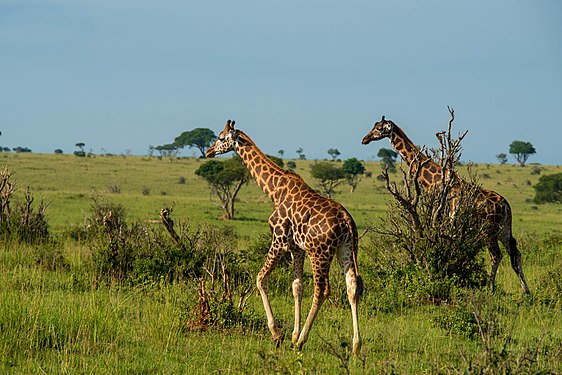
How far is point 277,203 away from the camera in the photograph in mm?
8453

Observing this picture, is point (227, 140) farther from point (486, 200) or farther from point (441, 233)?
point (486, 200)

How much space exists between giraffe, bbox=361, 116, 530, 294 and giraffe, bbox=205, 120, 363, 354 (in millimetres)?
3496

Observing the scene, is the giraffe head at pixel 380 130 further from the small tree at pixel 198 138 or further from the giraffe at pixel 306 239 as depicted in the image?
the small tree at pixel 198 138

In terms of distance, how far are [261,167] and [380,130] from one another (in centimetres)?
431

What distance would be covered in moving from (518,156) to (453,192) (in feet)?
269

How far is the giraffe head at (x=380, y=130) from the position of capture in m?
12.6

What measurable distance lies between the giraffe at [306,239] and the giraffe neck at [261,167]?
0.01 metres

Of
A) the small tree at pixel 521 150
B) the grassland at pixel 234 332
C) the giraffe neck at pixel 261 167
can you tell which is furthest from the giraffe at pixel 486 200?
the small tree at pixel 521 150

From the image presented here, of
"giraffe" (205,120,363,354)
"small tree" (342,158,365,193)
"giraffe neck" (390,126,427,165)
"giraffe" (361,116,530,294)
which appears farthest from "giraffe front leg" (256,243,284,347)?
"small tree" (342,158,365,193)

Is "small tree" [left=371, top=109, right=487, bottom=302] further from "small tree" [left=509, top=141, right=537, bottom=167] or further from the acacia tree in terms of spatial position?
"small tree" [left=509, top=141, right=537, bottom=167]

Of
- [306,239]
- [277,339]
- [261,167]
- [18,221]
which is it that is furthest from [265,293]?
[18,221]

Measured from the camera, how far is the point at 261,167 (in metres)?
8.97

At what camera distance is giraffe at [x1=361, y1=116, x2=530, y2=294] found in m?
11.8

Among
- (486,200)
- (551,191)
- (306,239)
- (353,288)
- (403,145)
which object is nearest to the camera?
(353,288)
